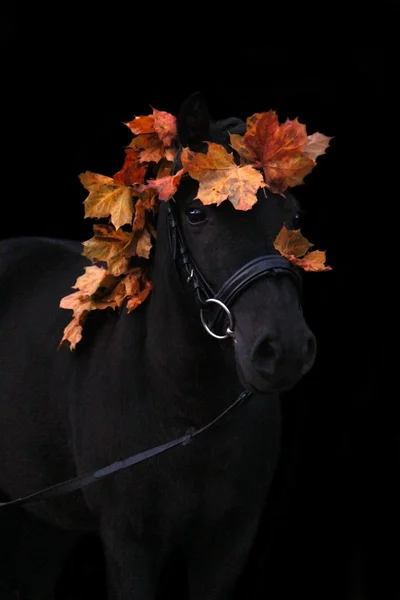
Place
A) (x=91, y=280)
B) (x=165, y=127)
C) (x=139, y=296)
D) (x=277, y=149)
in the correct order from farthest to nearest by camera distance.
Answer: (x=91, y=280) < (x=139, y=296) < (x=165, y=127) < (x=277, y=149)

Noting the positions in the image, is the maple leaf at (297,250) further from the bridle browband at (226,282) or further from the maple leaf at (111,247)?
the maple leaf at (111,247)

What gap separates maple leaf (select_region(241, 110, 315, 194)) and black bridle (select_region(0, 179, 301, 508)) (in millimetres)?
271

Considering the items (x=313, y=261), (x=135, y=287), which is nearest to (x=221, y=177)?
(x=313, y=261)

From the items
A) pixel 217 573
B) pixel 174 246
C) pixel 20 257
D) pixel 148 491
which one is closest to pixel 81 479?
Answer: pixel 148 491

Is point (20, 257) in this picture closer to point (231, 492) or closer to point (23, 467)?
point (23, 467)

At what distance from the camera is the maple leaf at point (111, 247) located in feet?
15.6

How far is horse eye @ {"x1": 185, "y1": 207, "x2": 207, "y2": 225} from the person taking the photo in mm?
4359

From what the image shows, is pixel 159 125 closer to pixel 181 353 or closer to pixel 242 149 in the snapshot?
pixel 242 149

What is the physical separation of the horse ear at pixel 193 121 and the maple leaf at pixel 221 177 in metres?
0.11

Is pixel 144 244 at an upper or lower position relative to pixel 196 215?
lower

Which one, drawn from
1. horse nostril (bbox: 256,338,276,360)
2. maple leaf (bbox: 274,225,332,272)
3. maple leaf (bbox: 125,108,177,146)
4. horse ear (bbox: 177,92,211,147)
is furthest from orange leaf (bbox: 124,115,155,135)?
horse nostril (bbox: 256,338,276,360)

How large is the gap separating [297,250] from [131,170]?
2.16ft

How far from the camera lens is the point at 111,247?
479 centimetres

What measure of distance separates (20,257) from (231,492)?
4.87 ft
